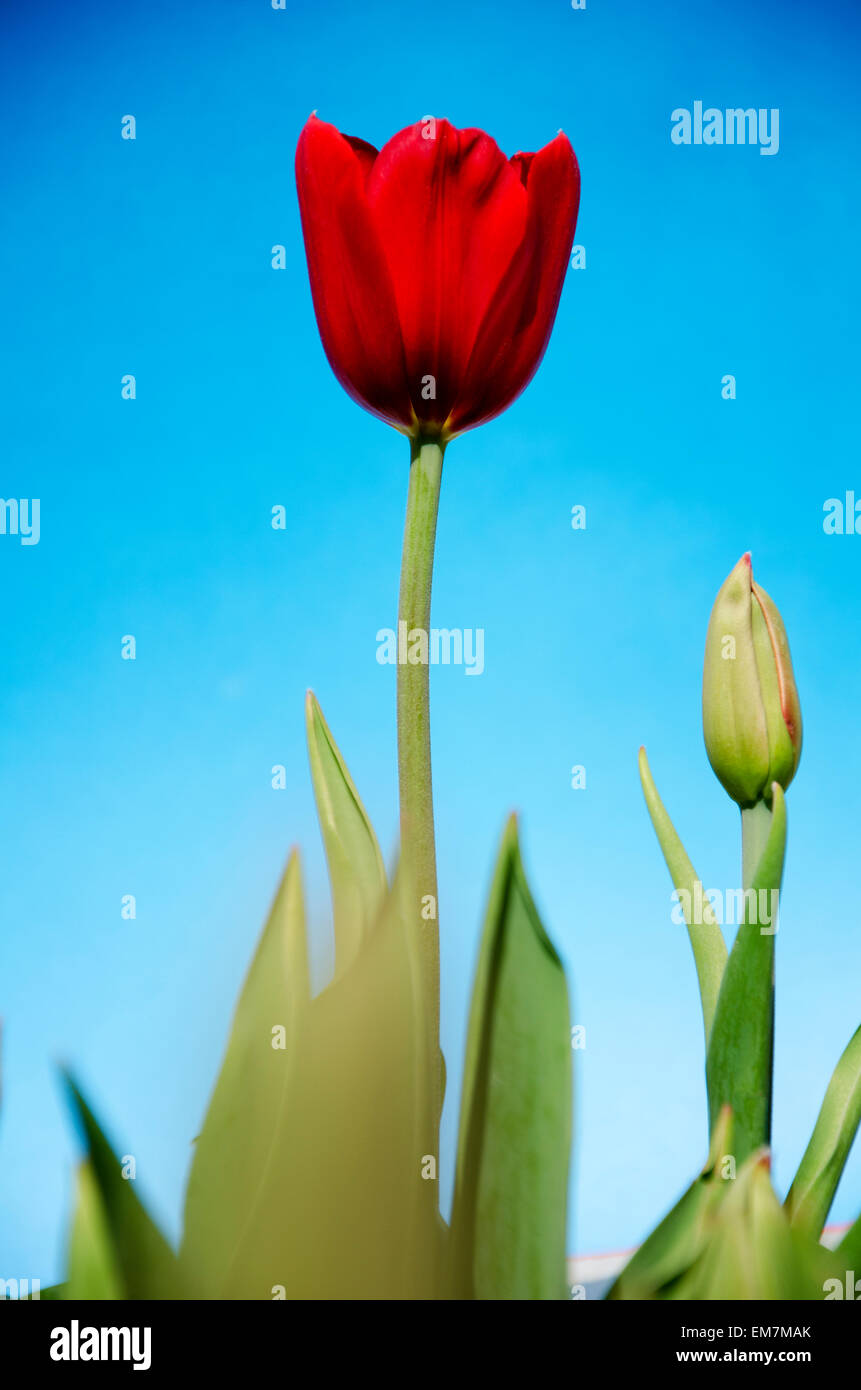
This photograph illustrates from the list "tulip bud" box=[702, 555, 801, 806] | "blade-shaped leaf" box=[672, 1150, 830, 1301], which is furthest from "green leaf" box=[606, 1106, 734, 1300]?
"tulip bud" box=[702, 555, 801, 806]

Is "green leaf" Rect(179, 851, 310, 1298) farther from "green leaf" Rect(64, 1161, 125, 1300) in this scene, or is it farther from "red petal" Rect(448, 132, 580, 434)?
"red petal" Rect(448, 132, 580, 434)

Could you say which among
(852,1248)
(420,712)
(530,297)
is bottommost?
(852,1248)

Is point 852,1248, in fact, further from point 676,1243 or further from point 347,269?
point 347,269

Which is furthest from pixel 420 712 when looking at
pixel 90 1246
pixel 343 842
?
pixel 90 1246

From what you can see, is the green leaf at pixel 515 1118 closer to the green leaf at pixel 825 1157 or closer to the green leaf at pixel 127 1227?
the green leaf at pixel 127 1227

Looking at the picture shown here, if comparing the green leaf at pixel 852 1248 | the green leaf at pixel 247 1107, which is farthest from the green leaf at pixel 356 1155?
the green leaf at pixel 852 1248
